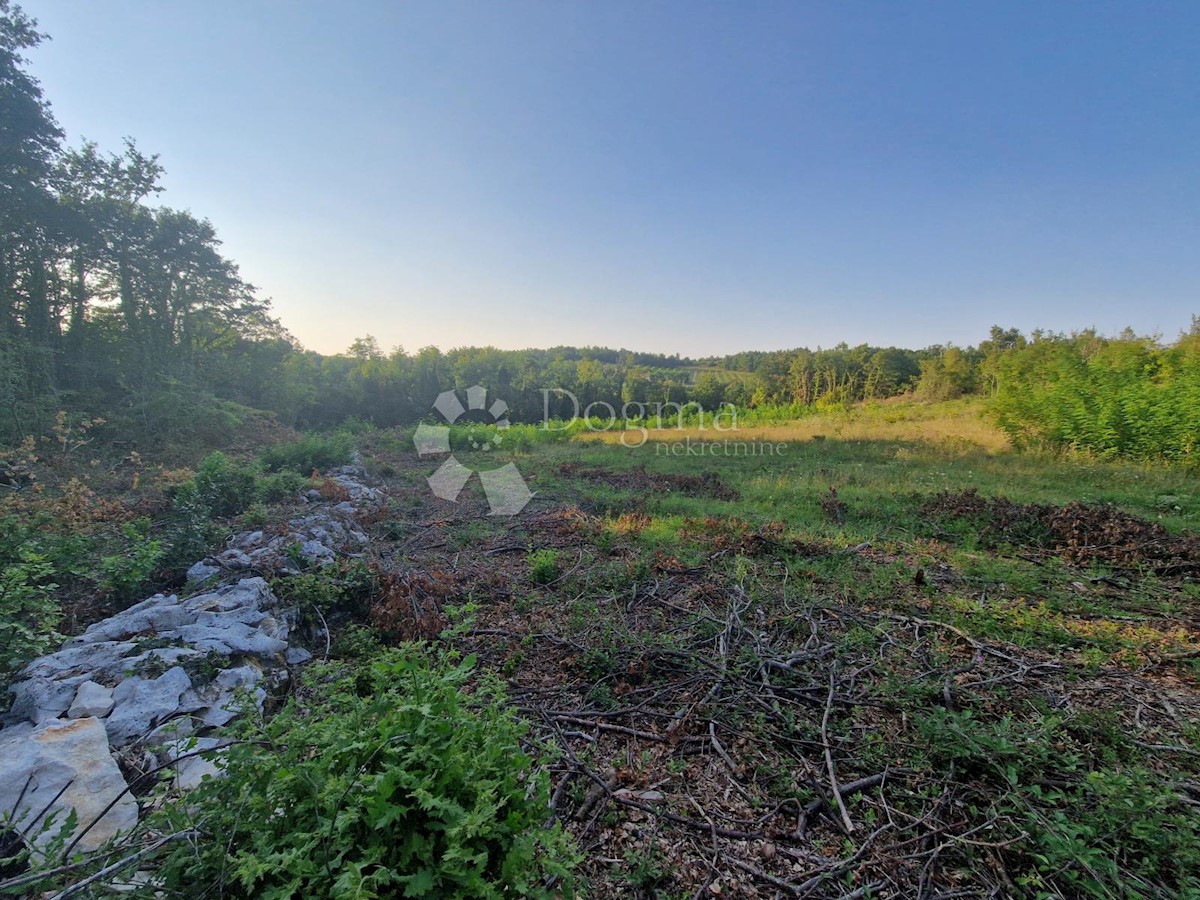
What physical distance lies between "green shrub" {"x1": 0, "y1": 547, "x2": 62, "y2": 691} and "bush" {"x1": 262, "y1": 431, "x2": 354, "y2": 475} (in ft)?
20.2

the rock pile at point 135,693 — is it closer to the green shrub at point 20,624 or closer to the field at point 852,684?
the green shrub at point 20,624

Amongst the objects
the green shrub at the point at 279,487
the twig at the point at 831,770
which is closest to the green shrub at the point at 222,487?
the green shrub at the point at 279,487

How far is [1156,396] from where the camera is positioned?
8414 millimetres

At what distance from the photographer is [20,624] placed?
2.24 m

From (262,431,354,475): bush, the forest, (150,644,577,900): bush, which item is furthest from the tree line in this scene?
(150,644,577,900): bush

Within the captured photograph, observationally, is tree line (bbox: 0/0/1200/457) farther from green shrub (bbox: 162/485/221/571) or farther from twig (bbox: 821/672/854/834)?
twig (bbox: 821/672/854/834)

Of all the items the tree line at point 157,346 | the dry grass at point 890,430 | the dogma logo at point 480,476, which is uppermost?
the tree line at point 157,346

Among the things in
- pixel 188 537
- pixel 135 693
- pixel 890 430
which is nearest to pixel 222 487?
pixel 188 537

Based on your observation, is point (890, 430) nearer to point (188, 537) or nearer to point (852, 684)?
point (852, 684)

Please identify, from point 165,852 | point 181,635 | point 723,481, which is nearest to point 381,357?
point 723,481

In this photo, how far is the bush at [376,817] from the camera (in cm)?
101

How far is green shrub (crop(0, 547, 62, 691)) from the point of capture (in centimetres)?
215

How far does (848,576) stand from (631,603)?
205cm

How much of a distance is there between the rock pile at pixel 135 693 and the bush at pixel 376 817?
0.29 metres
